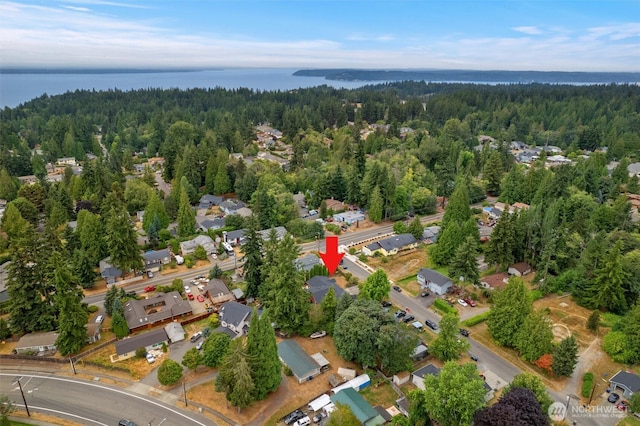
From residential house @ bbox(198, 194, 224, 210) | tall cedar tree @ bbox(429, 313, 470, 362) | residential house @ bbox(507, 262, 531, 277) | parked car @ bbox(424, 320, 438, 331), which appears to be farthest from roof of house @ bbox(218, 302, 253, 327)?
residential house @ bbox(198, 194, 224, 210)

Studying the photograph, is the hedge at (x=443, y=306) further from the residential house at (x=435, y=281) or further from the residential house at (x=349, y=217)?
the residential house at (x=349, y=217)

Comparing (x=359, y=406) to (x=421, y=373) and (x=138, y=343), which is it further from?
(x=138, y=343)

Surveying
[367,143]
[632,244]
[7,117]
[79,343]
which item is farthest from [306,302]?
[7,117]

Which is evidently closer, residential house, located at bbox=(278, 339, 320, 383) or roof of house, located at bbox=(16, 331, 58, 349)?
residential house, located at bbox=(278, 339, 320, 383)

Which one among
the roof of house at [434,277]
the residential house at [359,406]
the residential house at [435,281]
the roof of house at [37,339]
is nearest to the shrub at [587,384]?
the residential house at [435,281]

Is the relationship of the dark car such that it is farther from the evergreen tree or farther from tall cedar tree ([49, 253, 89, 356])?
the evergreen tree

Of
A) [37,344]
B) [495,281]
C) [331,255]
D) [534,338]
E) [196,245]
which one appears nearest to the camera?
[534,338]

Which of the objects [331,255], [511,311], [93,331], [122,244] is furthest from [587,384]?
[122,244]
